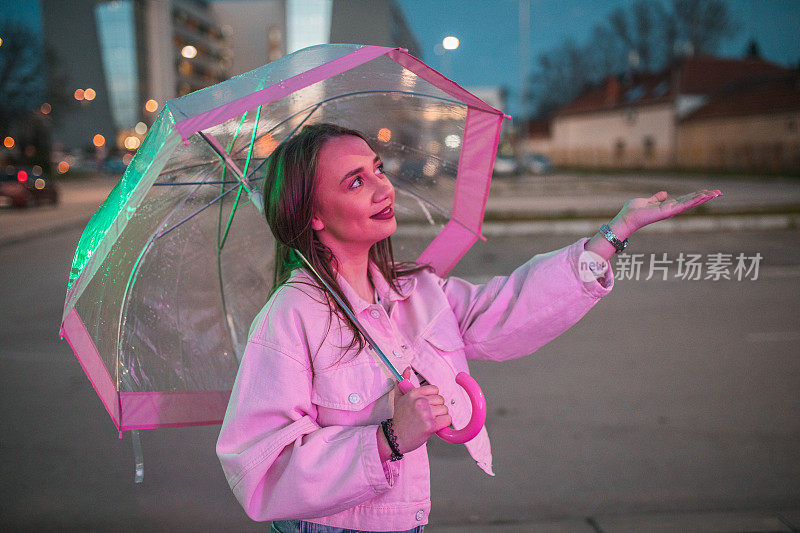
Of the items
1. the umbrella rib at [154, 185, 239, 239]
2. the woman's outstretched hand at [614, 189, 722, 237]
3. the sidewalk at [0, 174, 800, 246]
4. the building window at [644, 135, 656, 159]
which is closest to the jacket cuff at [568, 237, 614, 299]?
the woman's outstretched hand at [614, 189, 722, 237]

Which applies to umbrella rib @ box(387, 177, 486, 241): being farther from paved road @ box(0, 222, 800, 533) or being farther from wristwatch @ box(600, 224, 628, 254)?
paved road @ box(0, 222, 800, 533)

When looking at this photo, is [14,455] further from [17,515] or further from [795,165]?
[795,165]

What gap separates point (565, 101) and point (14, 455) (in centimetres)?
7460

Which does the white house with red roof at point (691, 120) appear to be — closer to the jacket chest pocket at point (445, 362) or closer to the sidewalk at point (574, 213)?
the sidewalk at point (574, 213)

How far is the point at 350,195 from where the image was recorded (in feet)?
5.27

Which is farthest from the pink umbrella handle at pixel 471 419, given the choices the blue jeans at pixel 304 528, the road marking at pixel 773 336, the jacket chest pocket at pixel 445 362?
the road marking at pixel 773 336

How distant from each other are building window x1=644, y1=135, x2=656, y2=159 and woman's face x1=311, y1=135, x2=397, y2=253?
144ft

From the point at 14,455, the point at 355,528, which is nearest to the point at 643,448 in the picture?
the point at 355,528

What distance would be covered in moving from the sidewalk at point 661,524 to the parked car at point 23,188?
2135cm

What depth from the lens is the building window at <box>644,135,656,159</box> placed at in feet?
138

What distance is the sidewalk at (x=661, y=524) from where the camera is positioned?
2920 millimetres

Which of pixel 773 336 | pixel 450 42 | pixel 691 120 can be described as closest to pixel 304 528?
pixel 450 42

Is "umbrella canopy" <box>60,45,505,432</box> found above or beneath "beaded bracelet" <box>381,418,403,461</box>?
above

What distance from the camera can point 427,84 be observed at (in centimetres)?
193
